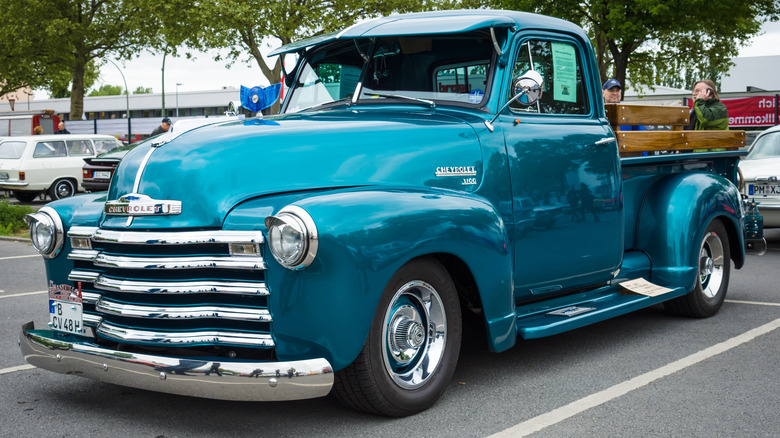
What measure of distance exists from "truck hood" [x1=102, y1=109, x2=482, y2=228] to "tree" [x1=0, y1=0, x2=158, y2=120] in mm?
31599

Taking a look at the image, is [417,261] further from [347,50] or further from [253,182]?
[347,50]

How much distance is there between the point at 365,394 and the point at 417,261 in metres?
0.66

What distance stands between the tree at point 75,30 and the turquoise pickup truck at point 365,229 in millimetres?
31051

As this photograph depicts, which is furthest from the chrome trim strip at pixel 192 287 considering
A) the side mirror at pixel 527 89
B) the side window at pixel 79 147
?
the side window at pixel 79 147

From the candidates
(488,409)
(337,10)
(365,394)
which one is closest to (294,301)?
(365,394)

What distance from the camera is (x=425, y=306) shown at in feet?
13.3

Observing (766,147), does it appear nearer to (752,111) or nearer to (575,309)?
(575,309)

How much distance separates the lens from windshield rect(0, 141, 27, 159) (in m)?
20.6

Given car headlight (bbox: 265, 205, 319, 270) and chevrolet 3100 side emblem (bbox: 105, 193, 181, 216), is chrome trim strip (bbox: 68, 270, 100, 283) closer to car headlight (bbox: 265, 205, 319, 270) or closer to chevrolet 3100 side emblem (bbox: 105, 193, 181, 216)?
chevrolet 3100 side emblem (bbox: 105, 193, 181, 216)

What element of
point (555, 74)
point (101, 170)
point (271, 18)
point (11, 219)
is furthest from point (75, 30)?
point (555, 74)

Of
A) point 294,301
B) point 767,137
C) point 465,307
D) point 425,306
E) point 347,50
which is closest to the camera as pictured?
point 294,301

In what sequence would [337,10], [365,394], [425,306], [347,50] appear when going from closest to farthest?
[365,394] < [425,306] < [347,50] < [337,10]

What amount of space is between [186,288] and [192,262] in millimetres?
116

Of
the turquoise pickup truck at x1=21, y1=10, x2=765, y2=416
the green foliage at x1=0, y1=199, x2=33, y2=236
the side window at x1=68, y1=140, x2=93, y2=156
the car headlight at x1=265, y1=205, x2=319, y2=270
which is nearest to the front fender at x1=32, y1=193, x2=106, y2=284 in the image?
the turquoise pickup truck at x1=21, y1=10, x2=765, y2=416
